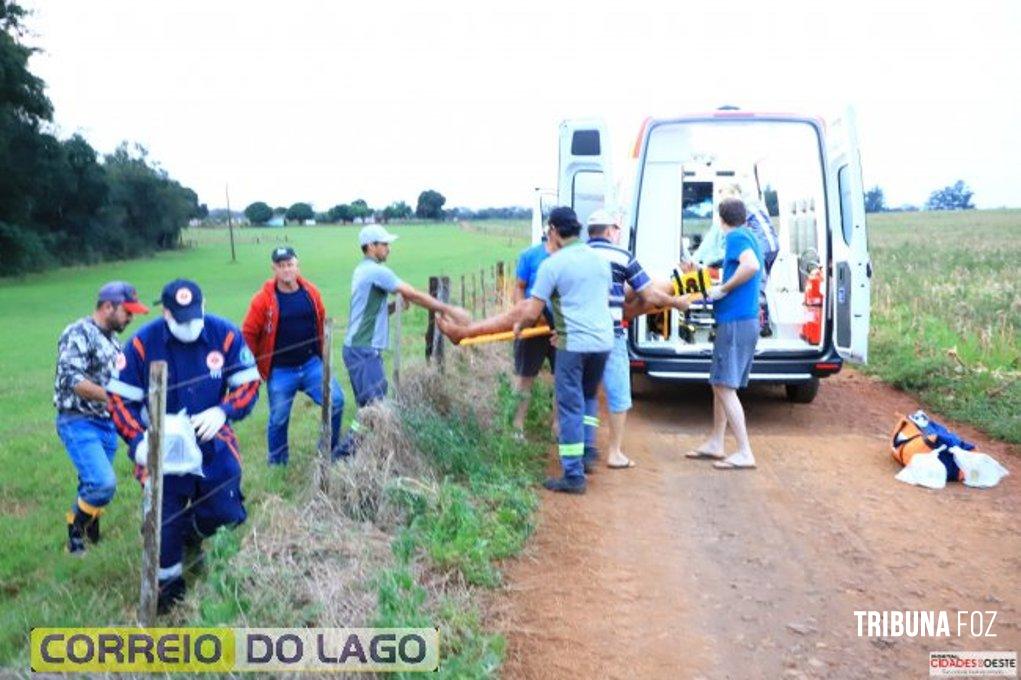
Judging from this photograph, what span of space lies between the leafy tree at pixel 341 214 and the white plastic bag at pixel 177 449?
2750 inches

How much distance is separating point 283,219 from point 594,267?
225 feet

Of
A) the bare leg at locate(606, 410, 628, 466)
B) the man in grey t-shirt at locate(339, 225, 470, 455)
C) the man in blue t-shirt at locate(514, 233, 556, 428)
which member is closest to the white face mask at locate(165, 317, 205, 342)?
the man in grey t-shirt at locate(339, 225, 470, 455)

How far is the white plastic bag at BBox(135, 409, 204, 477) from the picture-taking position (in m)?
3.94

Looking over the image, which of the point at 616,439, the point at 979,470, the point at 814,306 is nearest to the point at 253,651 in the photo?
the point at 616,439

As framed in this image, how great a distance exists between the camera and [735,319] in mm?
6375

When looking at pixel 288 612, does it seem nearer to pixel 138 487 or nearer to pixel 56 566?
pixel 56 566

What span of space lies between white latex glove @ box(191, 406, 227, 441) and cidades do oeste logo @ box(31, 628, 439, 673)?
877 mm

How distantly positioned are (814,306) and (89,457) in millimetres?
6238

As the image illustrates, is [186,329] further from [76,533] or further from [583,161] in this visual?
[583,161]

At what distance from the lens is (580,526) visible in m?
5.12

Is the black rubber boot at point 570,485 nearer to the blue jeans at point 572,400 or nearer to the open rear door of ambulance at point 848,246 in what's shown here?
the blue jeans at point 572,400

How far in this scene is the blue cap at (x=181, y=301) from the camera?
4.04 m

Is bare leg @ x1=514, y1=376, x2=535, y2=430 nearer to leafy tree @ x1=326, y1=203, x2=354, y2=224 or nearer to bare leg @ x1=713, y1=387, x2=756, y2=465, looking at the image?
bare leg @ x1=713, y1=387, x2=756, y2=465

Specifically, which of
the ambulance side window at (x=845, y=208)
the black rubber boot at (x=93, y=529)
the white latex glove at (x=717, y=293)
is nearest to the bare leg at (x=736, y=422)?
the white latex glove at (x=717, y=293)
